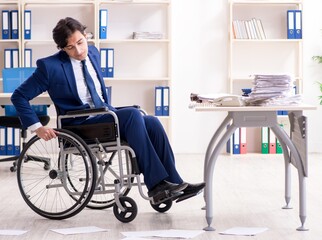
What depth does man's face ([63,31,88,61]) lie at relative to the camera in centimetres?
385

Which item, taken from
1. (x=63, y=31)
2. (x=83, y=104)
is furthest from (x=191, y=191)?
(x=63, y=31)

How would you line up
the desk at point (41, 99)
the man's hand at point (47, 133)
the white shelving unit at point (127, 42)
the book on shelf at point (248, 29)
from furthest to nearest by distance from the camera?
1. the white shelving unit at point (127, 42)
2. the book on shelf at point (248, 29)
3. the desk at point (41, 99)
4. the man's hand at point (47, 133)

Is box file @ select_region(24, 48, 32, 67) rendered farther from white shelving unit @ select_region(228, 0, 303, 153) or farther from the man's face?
the man's face

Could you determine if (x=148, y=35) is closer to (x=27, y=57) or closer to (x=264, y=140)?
(x=27, y=57)

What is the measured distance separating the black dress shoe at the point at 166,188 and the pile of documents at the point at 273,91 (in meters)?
0.53

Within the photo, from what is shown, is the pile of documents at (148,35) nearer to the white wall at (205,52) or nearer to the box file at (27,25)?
the white wall at (205,52)

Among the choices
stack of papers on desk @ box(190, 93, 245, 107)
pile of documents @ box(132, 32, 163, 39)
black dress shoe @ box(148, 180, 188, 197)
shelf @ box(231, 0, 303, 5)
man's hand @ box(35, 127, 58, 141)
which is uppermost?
shelf @ box(231, 0, 303, 5)

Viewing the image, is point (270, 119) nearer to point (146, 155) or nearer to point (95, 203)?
point (146, 155)

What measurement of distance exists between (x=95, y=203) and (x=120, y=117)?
2.08 feet

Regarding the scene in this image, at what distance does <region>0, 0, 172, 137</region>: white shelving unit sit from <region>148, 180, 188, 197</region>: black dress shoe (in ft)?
11.1

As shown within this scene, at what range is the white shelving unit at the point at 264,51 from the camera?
7121 millimetres

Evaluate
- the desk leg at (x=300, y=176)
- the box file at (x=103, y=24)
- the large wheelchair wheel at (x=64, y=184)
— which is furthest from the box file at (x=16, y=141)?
the desk leg at (x=300, y=176)

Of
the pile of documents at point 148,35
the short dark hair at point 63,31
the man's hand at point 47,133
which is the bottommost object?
the man's hand at point 47,133

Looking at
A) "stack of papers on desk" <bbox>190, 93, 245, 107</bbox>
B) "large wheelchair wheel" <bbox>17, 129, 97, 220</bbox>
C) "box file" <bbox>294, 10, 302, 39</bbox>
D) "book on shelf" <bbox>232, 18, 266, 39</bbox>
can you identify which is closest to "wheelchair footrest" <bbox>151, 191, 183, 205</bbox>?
"large wheelchair wheel" <bbox>17, 129, 97, 220</bbox>
